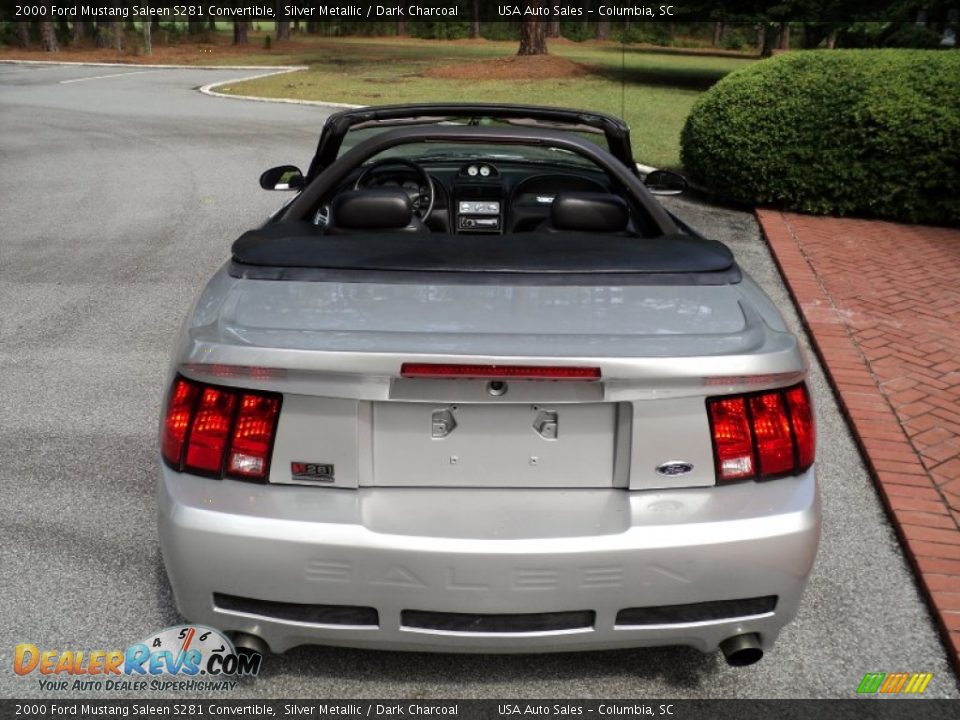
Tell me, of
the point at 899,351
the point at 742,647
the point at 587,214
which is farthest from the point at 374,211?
the point at 899,351

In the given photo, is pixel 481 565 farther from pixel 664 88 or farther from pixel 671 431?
pixel 664 88

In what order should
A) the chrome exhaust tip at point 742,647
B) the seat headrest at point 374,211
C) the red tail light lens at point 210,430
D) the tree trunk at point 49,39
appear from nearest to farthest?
1. the red tail light lens at point 210,430
2. the chrome exhaust tip at point 742,647
3. the seat headrest at point 374,211
4. the tree trunk at point 49,39

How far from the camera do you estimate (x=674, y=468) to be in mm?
2342

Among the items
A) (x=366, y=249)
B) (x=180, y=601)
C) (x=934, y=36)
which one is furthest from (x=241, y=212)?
(x=934, y=36)

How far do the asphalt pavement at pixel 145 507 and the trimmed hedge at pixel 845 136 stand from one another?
0.59 meters

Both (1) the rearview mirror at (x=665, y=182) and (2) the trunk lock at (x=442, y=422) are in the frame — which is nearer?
(2) the trunk lock at (x=442, y=422)

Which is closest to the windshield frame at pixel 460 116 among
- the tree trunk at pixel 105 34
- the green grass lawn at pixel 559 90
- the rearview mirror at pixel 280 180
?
the rearview mirror at pixel 280 180

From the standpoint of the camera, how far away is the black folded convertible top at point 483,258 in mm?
2723

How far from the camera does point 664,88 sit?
23.7 m

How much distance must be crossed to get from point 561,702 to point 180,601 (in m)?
1.11

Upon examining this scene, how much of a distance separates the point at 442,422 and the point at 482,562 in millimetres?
354

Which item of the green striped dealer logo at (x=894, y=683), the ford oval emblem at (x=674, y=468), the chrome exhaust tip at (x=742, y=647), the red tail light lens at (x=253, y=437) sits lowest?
the green striped dealer logo at (x=894, y=683)

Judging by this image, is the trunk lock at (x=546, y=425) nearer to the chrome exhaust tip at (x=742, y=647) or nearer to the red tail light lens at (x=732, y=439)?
the red tail light lens at (x=732, y=439)

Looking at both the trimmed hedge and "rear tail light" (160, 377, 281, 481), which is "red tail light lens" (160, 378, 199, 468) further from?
the trimmed hedge
